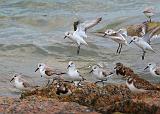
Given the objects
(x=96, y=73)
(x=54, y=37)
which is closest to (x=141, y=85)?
(x=96, y=73)

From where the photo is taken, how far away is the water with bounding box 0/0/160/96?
14.5 metres

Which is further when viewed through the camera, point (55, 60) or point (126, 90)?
point (55, 60)

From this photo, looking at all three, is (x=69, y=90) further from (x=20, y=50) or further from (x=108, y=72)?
(x=20, y=50)

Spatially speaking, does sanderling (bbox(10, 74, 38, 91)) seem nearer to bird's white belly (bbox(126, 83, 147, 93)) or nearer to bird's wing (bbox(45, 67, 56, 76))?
bird's wing (bbox(45, 67, 56, 76))

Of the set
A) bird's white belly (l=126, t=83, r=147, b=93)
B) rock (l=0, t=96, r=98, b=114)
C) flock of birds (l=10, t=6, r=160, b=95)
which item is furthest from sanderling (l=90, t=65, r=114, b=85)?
rock (l=0, t=96, r=98, b=114)

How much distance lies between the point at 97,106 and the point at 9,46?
950 cm

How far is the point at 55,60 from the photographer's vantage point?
50.2 ft

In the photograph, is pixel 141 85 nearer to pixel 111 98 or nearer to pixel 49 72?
pixel 111 98

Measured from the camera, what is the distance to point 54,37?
61.6ft

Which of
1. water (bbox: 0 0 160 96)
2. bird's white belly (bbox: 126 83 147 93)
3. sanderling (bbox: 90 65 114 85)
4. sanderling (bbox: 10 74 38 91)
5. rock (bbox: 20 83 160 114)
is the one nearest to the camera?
rock (bbox: 20 83 160 114)

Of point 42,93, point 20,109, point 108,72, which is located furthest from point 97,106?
point 108,72

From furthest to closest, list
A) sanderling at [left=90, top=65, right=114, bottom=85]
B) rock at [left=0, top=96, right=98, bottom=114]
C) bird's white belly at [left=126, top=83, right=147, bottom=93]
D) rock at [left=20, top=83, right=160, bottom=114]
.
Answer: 1. sanderling at [left=90, top=65, right=114, bottom=85]
2. bird's white belly at [left=126, top=83, right=147, bottom=93]
3. rock at [left=0, top=96, right=98, bottom=114]
4. rock at [left=20, top=83, right=160, bottom=114]

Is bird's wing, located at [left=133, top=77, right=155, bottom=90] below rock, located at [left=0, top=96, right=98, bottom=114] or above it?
above

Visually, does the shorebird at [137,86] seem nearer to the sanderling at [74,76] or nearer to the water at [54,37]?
the sanderling at [74,76]
